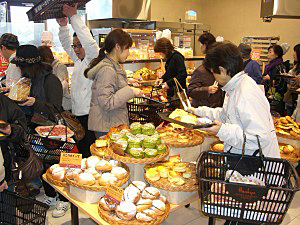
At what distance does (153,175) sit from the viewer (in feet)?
6.70

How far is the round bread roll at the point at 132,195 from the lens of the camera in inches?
70.8

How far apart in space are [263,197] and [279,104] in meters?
5.51

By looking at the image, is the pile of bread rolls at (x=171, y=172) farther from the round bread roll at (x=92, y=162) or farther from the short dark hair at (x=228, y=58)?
the short dark hair at (x=228, y=58)

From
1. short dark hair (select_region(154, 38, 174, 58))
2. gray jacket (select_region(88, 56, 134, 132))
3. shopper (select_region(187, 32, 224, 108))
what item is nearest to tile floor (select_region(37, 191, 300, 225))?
gray jacket (select_region(88, 56, 134, 132))

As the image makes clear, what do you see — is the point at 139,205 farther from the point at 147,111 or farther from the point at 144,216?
the point at 147,111

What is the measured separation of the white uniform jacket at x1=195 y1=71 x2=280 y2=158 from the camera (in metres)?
1.86

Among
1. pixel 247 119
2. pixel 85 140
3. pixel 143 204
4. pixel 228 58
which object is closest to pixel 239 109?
pixel 247 119

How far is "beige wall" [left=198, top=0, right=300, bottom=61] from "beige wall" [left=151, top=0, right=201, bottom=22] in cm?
67

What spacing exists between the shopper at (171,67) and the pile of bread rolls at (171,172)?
254 centimetres

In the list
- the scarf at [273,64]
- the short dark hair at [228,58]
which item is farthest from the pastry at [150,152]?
the scarf at [273,64]

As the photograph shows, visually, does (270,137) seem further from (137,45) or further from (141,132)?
Result: (137,45)

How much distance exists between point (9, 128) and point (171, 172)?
111 centimetres

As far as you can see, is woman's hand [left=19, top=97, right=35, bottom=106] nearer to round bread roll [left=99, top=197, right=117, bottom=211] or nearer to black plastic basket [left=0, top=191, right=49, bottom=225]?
black plastic basket [left=0, top=191, right=49, bottom=225]

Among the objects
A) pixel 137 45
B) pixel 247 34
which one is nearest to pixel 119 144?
pixel 137 45
